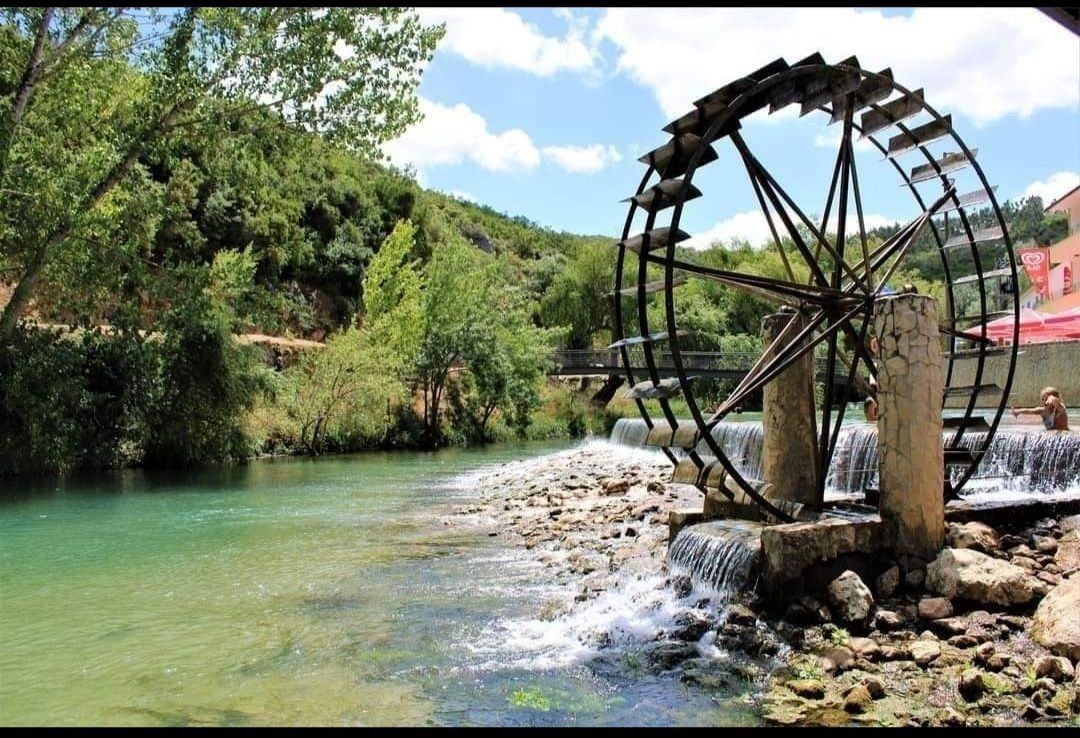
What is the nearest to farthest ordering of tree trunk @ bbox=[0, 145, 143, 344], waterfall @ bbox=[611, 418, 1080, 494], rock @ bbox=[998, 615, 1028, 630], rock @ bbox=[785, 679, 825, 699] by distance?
rock @ bbox=[785, 679, 825, 699] → rock @ bbox=[998, 615, 1028, 630] → waterfall @ bbox=[611, 418, 1080, 494] → tree trunk @ bbox=[0, 145, 143, 344]

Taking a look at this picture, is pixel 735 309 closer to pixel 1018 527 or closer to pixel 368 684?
pixel 1018 527

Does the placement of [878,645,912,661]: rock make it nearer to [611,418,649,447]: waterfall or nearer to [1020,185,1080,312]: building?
[611,418,649,447]: waterfall

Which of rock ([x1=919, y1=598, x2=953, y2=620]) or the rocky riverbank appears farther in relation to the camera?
rock ([x1=919, y1=598, x2=953, y2=620])

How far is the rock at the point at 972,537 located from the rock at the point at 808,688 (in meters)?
2.90

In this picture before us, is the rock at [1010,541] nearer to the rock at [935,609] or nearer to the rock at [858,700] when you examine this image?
the rock at [935,609]

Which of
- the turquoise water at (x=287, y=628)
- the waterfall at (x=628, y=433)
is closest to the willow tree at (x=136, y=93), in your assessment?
the turquoise water at (x=287, y=628)

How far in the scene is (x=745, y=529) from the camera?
8422 mm

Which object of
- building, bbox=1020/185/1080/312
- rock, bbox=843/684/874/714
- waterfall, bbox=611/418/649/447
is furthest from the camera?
building, bbox=1020/185/1080/312

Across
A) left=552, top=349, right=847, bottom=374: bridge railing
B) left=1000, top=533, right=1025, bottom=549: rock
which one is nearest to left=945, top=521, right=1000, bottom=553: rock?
left=1000, top=533, right=1025, bottom=549: rock

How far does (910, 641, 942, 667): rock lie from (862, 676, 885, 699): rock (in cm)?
55

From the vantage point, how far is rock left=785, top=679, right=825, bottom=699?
5.68 meters

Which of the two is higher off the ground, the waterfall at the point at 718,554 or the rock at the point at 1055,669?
the waterfall at the point at 718,554

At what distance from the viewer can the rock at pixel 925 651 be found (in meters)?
6.04

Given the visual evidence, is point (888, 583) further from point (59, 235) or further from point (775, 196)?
point (59, 235)
